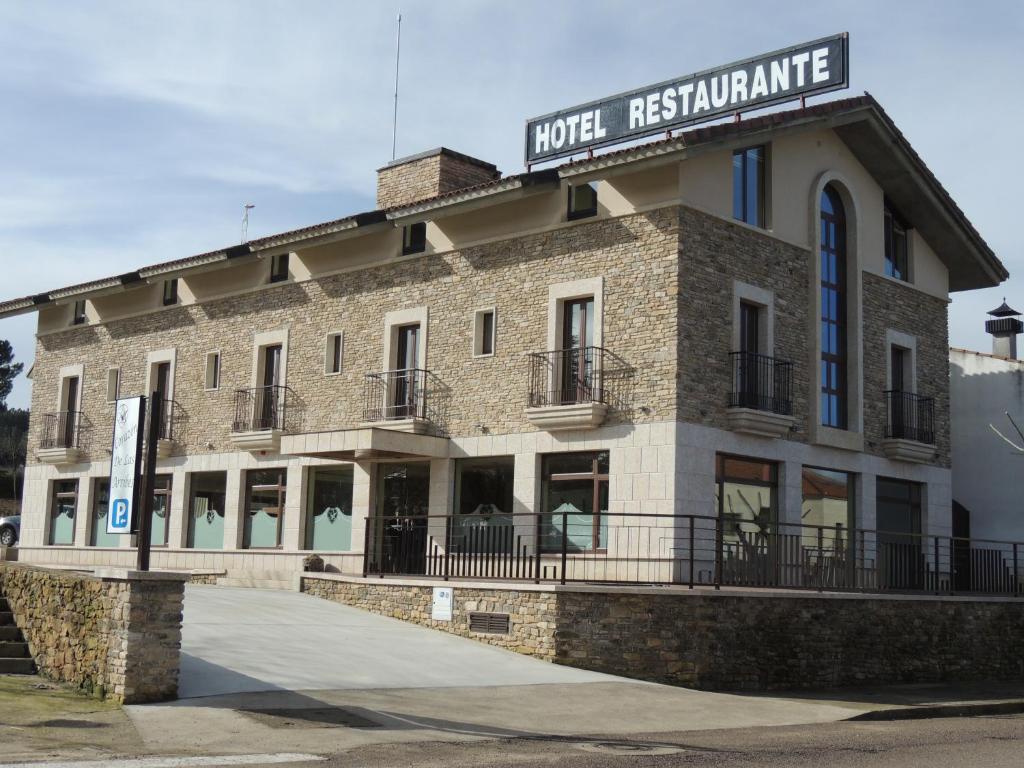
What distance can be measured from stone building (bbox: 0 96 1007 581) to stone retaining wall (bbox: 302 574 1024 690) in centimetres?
87

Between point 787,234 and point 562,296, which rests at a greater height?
point 787,234

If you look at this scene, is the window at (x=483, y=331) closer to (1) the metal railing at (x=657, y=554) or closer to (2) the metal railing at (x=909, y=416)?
A: (1) the metal railing at (x=657, y=554)

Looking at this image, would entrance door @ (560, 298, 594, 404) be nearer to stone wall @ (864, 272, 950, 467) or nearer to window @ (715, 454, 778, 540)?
window @ (715, 454, 778, 540)

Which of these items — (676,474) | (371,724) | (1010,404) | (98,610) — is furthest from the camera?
(1010,404)

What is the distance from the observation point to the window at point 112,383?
98.7 ft

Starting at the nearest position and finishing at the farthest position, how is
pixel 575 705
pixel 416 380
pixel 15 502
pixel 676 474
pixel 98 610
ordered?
pixel 98 610 < pixel 575 705 < pixel 676 474 < pixel 416 380 < pixel 15 502

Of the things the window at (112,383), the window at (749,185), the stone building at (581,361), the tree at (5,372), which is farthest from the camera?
the tree at (5,372)

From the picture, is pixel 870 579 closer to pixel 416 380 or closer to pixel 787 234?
pixel 787 234

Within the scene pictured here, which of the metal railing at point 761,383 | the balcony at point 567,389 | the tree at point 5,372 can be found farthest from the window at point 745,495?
the tree at point 5,372

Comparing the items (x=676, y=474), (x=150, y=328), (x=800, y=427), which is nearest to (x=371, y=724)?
(x=676, y=474)

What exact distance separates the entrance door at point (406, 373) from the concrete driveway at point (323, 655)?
4884mm

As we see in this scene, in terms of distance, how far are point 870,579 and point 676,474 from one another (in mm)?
4841

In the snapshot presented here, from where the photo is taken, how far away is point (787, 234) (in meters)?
22.8

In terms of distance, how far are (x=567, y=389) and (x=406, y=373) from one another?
158 inches
